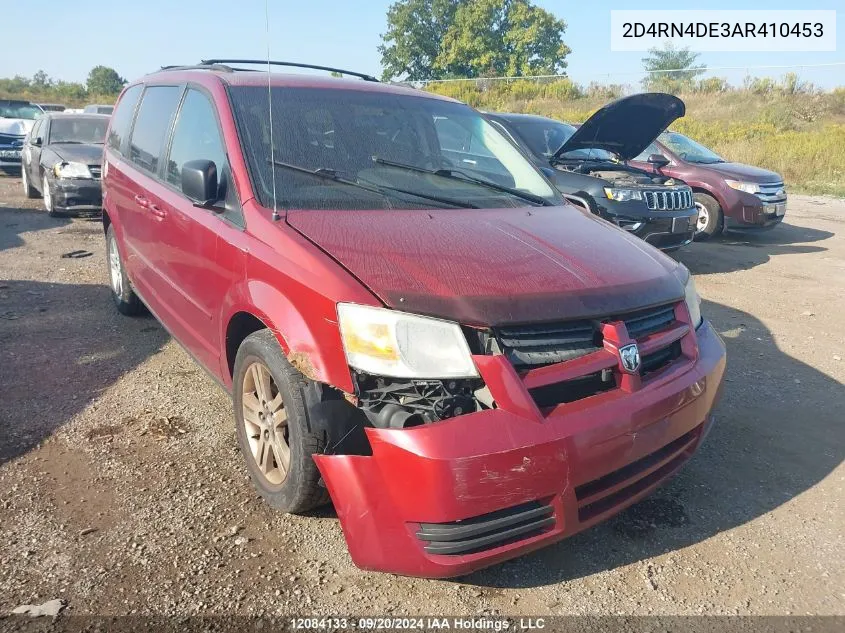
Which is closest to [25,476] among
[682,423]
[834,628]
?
[682,423]

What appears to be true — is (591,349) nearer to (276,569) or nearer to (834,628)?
(834,628)

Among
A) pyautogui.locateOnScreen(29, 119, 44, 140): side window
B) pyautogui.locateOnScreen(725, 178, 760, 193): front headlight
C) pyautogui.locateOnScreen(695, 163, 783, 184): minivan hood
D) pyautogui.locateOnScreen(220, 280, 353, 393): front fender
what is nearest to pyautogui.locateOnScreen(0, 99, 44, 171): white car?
pyautogui.locateOnScreen(29, 119, 44, 140): side window

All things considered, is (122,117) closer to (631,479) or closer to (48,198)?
(631,479)

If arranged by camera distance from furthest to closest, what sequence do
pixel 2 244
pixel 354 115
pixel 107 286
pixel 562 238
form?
pixel 2 244, pixel 107 286, pixel 354 115, pixel 562 238

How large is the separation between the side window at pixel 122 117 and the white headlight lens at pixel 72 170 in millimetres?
4819

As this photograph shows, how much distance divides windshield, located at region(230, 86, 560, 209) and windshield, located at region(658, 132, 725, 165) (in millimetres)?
7319

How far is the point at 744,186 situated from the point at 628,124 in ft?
11.4

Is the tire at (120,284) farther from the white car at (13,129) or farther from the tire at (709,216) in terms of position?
the white car at (13,129)

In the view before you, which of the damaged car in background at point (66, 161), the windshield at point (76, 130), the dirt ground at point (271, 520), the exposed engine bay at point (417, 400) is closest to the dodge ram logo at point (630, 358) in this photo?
the exposed engine bay at point (417, 400)

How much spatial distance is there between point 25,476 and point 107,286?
361 centimetres

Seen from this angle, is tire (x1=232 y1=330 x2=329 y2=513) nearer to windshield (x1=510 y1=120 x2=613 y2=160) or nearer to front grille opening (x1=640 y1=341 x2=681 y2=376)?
front grille opening (x1=640 y1=341 x2=681 y2=376)

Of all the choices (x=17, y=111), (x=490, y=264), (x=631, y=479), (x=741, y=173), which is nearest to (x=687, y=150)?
(x=741, y=173)

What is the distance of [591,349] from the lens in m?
2.33

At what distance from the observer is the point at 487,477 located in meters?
2.01
